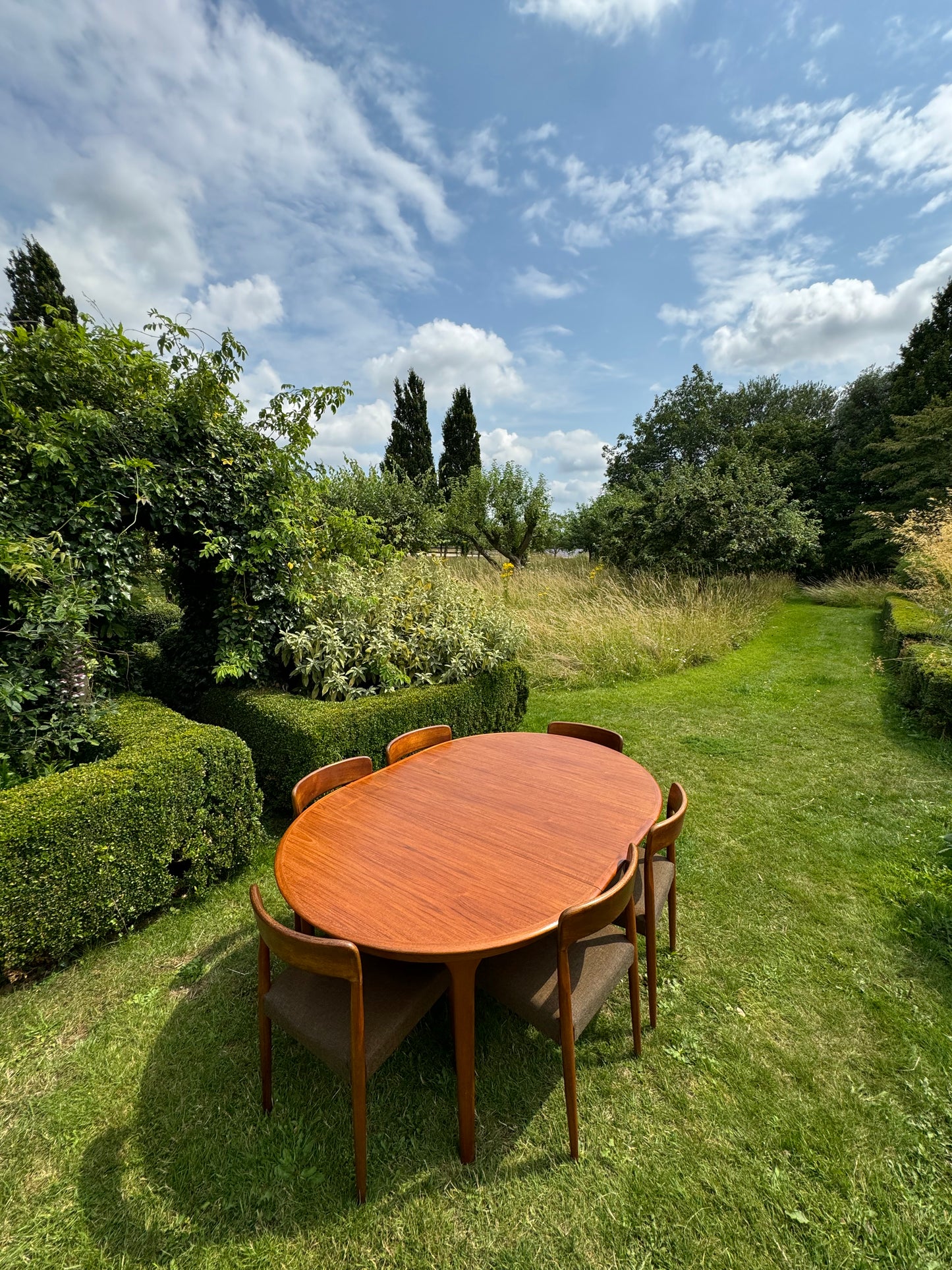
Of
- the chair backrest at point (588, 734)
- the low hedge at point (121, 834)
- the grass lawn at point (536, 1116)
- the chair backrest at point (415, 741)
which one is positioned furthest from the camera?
the chair backrest at point (588, 734)

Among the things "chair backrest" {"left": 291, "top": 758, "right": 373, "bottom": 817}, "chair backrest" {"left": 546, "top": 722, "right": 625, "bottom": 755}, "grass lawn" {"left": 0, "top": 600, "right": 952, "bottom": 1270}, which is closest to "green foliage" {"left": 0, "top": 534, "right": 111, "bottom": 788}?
"grass lawn" {"left": 0, "top": 600, "right": 952, "bottom": 1270}

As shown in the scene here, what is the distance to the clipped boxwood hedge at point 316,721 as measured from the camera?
338 cm

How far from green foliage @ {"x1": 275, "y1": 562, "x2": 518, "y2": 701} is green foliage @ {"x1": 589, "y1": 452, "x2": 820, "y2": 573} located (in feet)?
24.5

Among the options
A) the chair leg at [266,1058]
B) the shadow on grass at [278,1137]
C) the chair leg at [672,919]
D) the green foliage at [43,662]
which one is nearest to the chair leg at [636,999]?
the shadow on grass at [278,1137]

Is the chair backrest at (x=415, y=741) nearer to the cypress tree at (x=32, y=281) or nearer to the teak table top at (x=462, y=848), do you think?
the teak table top at (x=462, y=848)

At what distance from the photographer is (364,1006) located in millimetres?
1476

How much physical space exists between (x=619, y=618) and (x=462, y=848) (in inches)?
277

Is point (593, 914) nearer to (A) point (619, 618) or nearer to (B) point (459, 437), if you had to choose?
(A) point (619, 618)

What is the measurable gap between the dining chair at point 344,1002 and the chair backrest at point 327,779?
686mm

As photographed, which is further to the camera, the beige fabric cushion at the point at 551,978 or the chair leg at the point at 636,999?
the chair leg at the point at 636,999

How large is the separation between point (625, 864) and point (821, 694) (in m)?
5.92

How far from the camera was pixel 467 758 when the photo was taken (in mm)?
2730

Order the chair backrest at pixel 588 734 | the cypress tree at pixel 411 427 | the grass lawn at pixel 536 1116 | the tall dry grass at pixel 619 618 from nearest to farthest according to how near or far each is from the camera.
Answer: the grass lawn at pixel 536 1116 < the chair backrest at pixel 588 734 < the tall dry grass at pixel 619 618 < the cypress tree at pixel 411 427

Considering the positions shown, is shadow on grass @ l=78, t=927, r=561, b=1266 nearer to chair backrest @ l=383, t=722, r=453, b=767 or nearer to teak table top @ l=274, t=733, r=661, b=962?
teak table top @ l=274, t=733, r=661, b=962
